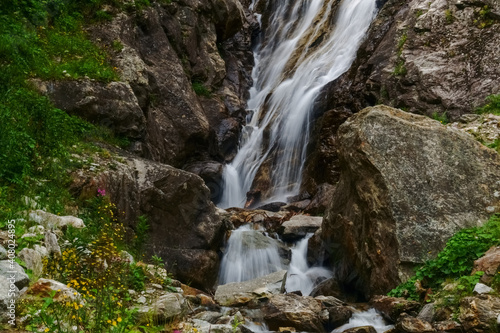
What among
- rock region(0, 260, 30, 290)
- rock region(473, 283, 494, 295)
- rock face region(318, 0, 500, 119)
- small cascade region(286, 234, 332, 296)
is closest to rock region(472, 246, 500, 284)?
rock region(473, 283, 494, 295)

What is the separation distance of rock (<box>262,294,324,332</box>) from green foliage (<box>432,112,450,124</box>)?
7973 millimetres

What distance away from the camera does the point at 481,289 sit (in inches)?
235

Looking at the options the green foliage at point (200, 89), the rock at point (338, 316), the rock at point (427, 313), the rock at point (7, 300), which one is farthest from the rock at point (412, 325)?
the green foliage at point (200, 89)

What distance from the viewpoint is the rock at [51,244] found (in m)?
4.88

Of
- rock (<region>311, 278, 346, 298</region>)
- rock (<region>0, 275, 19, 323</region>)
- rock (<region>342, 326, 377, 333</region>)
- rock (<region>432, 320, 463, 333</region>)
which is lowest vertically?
rock (<region>311, 278, 346, 298</region>)

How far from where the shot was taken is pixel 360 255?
910cm

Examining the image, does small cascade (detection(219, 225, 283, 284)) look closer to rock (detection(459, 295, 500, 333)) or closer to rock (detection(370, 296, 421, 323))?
rock (detection(370, 296, 421, 323))

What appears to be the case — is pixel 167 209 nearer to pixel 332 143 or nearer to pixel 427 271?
pixel 427 271

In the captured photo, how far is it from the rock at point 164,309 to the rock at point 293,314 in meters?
1.87

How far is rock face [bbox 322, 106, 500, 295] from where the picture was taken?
8.12m

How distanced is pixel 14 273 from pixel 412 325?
15.3 feet

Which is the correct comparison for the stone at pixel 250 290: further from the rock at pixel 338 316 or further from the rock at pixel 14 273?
the rock at pixel 14 273

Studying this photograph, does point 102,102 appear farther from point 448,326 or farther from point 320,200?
point 448,326

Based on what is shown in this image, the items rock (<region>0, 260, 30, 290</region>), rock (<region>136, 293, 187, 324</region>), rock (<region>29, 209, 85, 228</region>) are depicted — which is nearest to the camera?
rock (<region>0, 260, 30, 290</region>)
